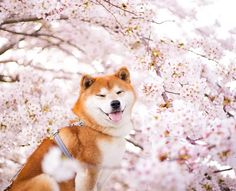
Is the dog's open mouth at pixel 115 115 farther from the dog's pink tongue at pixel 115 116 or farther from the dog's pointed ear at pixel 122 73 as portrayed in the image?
the dog's pointed ear at pixel 122 73

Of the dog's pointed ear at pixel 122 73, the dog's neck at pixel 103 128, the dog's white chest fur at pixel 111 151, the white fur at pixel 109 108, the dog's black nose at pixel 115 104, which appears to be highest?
the dog's pointed ear at pixel 122 73

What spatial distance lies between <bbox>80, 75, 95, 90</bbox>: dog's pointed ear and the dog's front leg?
0.75 metres

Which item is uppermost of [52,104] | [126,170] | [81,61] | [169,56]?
[126,170]

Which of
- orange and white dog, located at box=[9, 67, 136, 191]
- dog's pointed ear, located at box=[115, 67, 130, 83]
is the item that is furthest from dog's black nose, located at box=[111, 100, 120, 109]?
dog's pointed ear, located at box=[115, 67, 130, 83]

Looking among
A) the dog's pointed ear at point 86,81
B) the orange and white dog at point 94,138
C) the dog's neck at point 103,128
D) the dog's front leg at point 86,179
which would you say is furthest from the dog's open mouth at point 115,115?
the dog's front leg at point 86,179

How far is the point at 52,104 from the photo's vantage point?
6.15 m

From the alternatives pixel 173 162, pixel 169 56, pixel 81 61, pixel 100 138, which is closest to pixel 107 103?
pixel 100 138

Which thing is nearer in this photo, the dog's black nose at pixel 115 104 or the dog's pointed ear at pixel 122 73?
the dog's black nose at pixel 115 104

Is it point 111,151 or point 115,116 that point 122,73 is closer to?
point 115,116

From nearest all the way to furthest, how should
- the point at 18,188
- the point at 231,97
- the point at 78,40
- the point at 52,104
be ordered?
the point at 18,188
the point at 231,97
the point at 52,104
the point at 78,40

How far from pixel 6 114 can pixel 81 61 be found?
325 centimetres

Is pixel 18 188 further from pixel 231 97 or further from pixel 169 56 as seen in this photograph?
pixel 169 56

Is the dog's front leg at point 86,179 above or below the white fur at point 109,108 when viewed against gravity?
below

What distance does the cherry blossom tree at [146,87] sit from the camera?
122 inches
